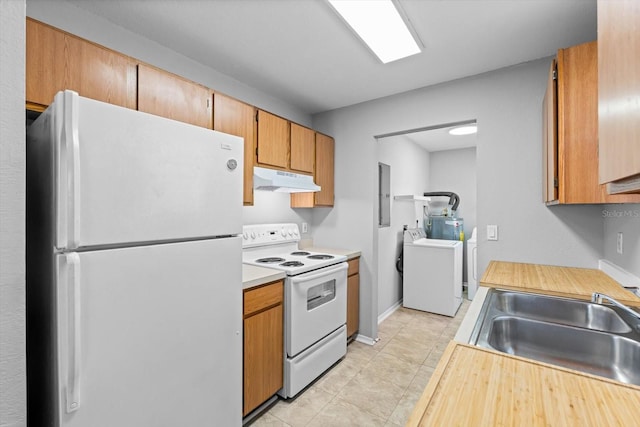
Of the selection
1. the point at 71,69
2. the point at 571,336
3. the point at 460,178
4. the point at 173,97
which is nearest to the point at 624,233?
the point at 571,336

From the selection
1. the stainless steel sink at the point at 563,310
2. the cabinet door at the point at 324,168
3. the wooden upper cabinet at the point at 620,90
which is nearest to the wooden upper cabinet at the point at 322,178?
the cabinet door at the point at 324,168

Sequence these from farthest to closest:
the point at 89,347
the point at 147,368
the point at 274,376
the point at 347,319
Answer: the point at 347,319
the point at 274,376
the point at 147,368
the point at 89,347

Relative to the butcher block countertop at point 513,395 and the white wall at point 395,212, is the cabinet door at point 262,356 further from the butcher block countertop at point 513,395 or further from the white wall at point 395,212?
the white wall at point 395,212

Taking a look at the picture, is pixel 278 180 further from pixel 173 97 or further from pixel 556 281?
pixel 556 281

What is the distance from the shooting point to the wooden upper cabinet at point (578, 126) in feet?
4.54

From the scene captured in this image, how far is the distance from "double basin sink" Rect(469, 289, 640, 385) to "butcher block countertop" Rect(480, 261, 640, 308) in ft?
0.28

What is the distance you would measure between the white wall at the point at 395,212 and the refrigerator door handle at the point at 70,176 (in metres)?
2.96

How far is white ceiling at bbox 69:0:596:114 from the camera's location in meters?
1.53

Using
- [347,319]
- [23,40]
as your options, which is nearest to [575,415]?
[23,40]

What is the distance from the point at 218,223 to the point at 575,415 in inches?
55.5

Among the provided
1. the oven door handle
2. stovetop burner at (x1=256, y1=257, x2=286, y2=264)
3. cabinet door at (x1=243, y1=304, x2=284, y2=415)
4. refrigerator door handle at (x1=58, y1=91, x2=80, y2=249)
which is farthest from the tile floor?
refrigerator door handle at (x1=58, y1=91, x2=80, y2=249)

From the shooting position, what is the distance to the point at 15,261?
0.81m

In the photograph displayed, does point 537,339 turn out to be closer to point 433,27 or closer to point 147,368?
point 147,368

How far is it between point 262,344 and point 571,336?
1.58 meters
